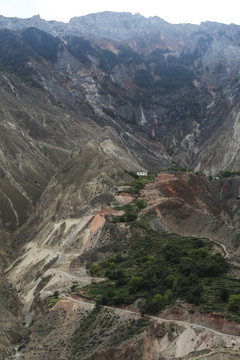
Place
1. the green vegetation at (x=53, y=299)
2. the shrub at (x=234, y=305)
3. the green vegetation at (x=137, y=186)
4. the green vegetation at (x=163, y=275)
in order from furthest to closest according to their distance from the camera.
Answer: the green vegetation at (x=137, y=186) → the green vegetation at (x=53, y=299) → the green vegetation at (x=163, y=275) → the shrub at (x=234, y=305)

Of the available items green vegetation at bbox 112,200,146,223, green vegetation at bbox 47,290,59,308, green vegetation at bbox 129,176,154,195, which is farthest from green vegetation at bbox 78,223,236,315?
green vegetation at bbox 129,176,154,195

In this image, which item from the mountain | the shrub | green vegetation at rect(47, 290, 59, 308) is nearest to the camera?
the shrub

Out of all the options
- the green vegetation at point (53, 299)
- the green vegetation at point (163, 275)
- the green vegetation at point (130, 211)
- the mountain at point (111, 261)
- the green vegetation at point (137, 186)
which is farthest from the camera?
the green vegetation at point (137, 186)

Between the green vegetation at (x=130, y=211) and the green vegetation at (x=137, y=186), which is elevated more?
the green vegetation at (x=130, y=211)

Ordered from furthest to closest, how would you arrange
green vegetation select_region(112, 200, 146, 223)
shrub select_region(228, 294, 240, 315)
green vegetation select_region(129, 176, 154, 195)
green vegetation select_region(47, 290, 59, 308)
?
green vegetation select_region(129, 176, 154, 195) < green vegetation select_region(112, 200, 146, 223) < green vegetation select_region(47, 290, 59, 308) < shrub select_region(228, 294, 240, 315)

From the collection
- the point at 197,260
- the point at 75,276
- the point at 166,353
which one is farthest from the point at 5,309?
the point at 166,353

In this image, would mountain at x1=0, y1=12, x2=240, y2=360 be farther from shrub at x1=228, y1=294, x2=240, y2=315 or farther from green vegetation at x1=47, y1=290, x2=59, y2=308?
green vegetation at x1=47, y1=290, x2=59, y2=308

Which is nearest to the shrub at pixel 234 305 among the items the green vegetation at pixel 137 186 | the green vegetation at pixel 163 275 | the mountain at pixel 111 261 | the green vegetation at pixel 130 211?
the mountain at pixel 111 261

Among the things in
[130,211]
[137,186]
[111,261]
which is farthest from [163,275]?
[137,186]

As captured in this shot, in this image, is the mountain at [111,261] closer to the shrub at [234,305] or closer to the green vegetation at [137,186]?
the shrub at [234,305]
